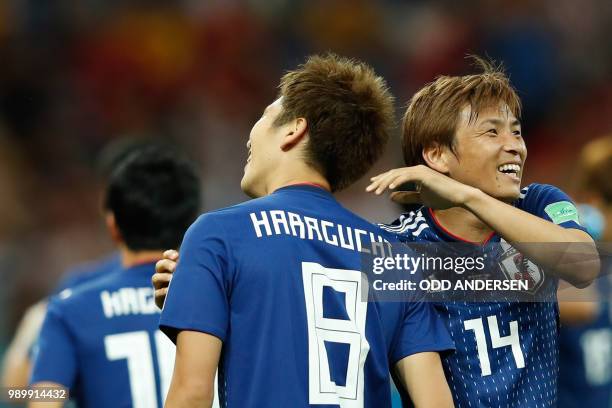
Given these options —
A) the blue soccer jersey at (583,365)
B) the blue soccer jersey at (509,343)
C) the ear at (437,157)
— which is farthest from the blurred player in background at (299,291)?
the blue soccer jersey at (583,365)

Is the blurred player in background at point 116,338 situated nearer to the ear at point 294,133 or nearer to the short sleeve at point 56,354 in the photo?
the short sleeve at point 56,354

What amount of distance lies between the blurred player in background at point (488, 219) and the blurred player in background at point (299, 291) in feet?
0.51

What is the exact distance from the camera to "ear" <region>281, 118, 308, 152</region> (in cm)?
316

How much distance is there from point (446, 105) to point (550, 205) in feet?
1.54

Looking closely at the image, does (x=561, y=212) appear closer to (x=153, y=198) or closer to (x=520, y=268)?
(x=520, y=268)

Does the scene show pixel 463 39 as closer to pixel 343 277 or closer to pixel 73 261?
pixel 73 261

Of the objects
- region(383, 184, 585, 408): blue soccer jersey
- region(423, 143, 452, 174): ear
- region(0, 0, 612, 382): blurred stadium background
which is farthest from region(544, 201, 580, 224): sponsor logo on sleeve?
region(0, 0, 612, 382): blurred stadium background

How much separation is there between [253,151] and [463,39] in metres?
8.37

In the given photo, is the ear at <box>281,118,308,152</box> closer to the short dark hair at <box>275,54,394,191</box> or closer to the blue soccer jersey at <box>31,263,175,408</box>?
the short dark hair at <box>275,54,394,191</box>

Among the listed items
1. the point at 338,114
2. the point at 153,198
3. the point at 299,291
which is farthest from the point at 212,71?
the point at 299,291

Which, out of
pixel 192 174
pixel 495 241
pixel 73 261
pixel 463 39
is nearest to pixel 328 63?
pixel 495 241

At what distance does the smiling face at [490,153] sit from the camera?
3.20 metres

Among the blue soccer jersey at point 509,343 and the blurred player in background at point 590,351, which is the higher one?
the blurred player in background at point 590,351

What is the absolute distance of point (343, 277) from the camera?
118 inches
